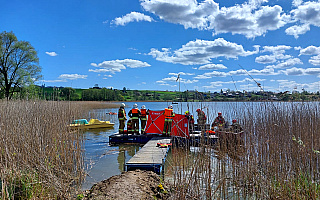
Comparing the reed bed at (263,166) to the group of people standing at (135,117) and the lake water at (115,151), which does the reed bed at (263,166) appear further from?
the group of people standing at (135,117)

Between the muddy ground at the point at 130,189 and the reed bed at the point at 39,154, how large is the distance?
60 centimetres

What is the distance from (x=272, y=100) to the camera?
7008 millimetres

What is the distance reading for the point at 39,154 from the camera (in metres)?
5.40

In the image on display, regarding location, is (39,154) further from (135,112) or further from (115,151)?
(135,112)

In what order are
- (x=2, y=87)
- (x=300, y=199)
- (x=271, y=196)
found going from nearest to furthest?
(x=300, y=199), (x=271, y=196), (x=2, y=87)

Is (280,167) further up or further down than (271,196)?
further up

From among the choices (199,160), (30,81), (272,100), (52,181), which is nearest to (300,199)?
(199,160)

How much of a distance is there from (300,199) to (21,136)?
5.97 meters

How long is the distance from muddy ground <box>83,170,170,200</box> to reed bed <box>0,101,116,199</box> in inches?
23.4

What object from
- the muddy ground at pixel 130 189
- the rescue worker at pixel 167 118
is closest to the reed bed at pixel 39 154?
the muddy ground at pixel 130 189

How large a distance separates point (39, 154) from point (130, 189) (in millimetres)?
2179

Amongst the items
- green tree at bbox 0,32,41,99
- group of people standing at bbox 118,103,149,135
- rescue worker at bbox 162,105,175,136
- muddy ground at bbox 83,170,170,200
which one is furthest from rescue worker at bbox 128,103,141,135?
green tree at bbox 0,32,41,99

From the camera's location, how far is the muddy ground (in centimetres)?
526

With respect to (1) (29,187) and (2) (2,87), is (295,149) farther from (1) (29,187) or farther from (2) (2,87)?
(2) (2,87)
